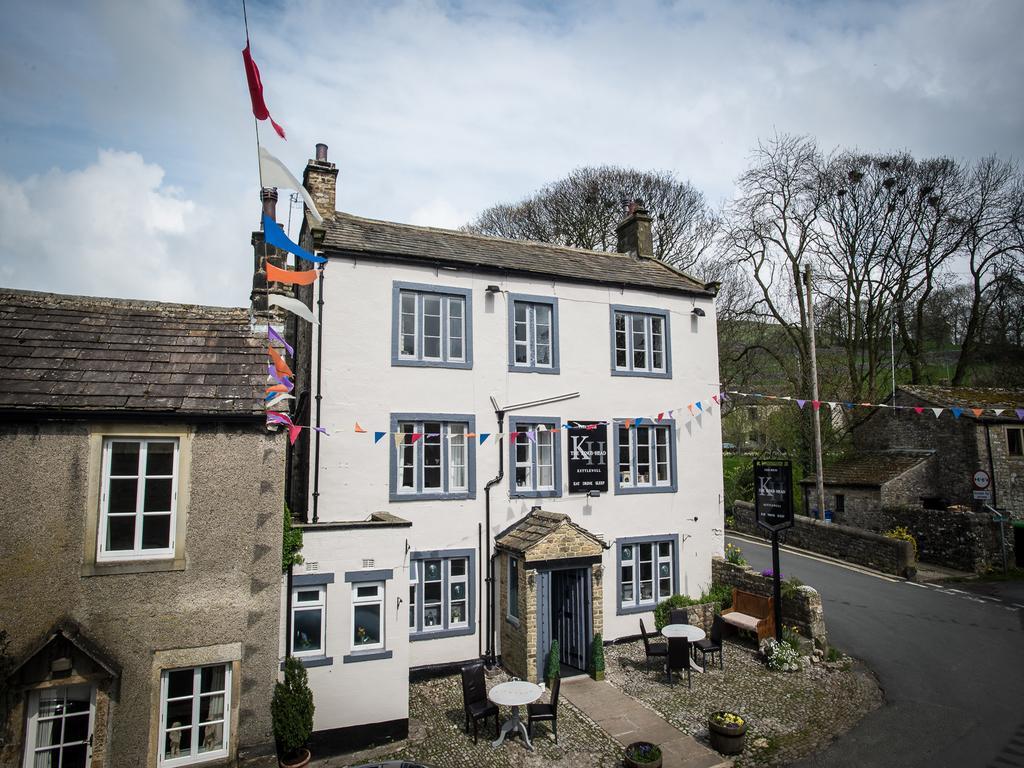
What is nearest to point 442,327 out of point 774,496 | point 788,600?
point 774,496

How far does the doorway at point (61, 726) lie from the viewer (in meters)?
7.84

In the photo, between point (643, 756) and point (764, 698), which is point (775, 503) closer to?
point (764, 698)

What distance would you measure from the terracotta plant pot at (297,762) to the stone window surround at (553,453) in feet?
22.8

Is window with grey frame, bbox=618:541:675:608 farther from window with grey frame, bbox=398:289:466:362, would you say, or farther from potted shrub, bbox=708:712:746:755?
window with grey frame, bbox=398:289:466:362

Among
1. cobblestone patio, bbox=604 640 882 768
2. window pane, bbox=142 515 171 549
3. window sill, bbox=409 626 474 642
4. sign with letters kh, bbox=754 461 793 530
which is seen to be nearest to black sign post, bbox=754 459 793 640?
sign with letters kh, bbox=754 461 793 530

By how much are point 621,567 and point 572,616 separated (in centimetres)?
231

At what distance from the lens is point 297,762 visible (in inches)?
346

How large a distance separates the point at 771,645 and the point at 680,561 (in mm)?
3046

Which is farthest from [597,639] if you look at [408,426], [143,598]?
[143,598]

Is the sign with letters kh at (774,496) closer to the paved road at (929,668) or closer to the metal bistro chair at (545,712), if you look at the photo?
the paved road at (929,668)

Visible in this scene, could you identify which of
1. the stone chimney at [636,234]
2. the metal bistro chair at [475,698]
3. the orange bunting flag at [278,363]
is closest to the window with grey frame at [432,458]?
the orange bunting flag at [278,363]

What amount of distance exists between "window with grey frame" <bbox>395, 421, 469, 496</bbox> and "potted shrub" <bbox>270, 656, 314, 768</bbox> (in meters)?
4.86

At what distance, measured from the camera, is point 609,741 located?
10.4m

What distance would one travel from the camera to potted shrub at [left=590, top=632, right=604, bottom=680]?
12977 mm
